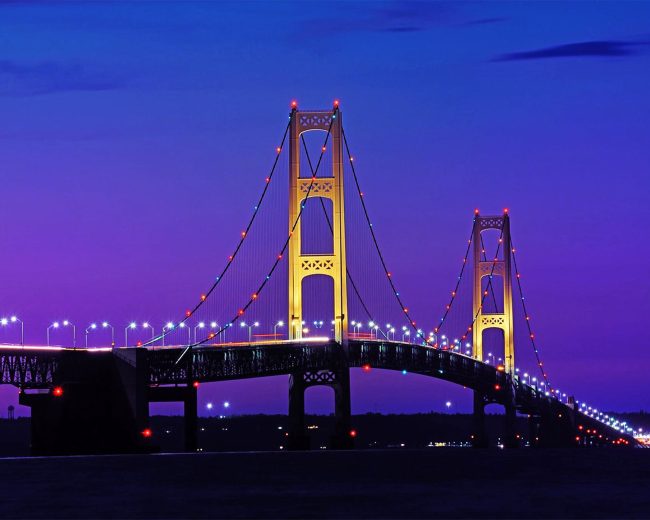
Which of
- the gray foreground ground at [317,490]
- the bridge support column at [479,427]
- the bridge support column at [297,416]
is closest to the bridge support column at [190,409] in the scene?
the bridge support column at [297,416]

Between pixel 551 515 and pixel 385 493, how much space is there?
9.56 meters

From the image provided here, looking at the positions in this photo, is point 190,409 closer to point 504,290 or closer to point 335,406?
point 335,406

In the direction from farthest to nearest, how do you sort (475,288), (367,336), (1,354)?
(475,288), (367,336), (1,354)

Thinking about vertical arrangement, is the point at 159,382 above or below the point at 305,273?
below

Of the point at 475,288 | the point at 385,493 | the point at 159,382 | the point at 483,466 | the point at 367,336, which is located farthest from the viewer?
the point at 475,288

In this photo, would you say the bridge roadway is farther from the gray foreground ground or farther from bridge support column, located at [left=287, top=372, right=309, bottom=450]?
the gray foreground ground

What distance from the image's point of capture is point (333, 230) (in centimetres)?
9944

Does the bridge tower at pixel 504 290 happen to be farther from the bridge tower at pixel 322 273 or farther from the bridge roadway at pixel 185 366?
the bridge tower at pixel 322 273

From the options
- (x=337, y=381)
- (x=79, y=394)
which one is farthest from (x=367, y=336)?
(x=79, y=394)

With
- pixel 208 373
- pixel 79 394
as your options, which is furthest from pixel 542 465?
pixel 208 373

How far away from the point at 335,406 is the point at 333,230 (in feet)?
34.7

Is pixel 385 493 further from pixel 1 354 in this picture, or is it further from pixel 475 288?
pixel 475 288

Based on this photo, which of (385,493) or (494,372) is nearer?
(385,493)

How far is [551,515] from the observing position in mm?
37219
